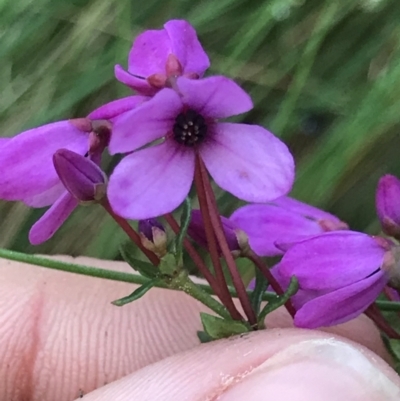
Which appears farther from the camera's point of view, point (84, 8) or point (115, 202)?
point (84, 8)

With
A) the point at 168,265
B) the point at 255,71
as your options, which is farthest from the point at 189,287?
the point at 255,71

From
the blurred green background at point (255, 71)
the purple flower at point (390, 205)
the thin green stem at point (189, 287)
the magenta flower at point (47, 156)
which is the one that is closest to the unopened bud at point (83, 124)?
the magenta flower at point (47, 156)

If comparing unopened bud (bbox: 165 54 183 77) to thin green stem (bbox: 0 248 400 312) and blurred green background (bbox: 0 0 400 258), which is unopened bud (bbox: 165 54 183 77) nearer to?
thin green stem (bbox: 0 248 400 312)

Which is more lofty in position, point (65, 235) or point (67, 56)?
point (67, 56)

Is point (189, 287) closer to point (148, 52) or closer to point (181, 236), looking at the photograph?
point (181, 236)

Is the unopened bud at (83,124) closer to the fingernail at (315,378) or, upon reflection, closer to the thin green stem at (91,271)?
the thin green stem at (91,271)

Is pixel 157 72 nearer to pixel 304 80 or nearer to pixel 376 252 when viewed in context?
pixel 376 252

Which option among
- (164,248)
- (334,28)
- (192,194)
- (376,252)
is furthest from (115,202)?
(334,28)

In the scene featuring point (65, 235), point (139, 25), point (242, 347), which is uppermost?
point (139, 25)
